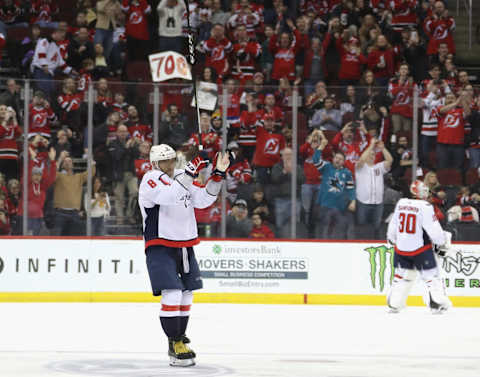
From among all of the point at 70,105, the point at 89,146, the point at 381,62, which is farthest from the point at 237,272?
the point at 381,62

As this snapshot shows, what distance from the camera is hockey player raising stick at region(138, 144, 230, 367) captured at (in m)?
7.37

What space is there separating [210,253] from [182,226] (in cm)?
538

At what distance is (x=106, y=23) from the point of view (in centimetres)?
1620

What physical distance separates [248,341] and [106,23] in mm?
8520

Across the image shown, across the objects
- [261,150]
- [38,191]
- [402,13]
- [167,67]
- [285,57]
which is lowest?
[38,191]

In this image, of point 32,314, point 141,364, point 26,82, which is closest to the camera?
point 141,364

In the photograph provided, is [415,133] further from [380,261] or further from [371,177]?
[380,261]

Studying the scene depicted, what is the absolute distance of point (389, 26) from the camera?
16719 millimetres

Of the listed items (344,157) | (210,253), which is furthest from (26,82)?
(344,157)

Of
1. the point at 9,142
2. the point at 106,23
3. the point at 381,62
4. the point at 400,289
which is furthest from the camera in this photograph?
the point at 106,23

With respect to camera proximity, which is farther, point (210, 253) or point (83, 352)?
point (210, 253)

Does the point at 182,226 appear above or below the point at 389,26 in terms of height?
below

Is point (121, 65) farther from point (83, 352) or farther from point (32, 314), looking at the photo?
point (83, 352)

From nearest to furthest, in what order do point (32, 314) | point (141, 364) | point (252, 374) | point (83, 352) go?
point (252, 374), point (141, 364), point (83, 352), point (32, 314)
